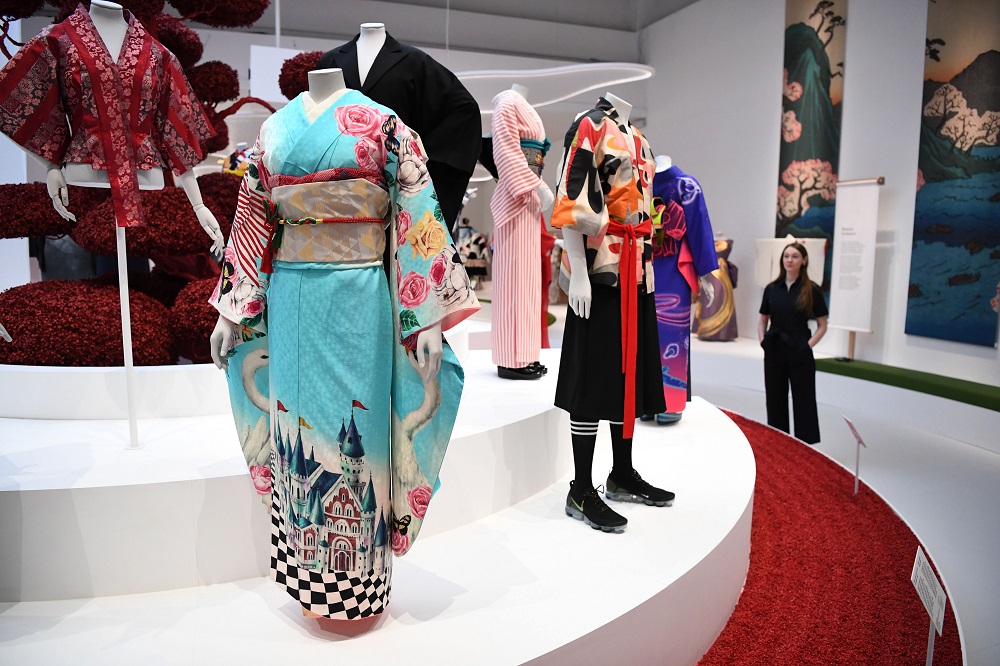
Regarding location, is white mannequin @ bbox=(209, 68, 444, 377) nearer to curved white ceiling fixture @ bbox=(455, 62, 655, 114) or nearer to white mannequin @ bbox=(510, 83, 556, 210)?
white mannequin @ bbox=(510, 83, 556, 210)

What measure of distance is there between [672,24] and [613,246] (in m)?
7.42

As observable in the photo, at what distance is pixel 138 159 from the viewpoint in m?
2.31

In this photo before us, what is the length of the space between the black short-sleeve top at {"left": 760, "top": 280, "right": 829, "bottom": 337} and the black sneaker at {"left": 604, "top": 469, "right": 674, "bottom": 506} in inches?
75.8

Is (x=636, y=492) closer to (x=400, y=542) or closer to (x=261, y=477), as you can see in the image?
(x=400, y=542)

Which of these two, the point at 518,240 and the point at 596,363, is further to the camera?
the point at 518,240

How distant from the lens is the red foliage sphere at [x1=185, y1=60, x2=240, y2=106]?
350 centimetres

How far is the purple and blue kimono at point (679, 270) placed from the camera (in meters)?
3.43

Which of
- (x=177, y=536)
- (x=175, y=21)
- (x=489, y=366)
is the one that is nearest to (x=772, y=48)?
(x=489, y=366)

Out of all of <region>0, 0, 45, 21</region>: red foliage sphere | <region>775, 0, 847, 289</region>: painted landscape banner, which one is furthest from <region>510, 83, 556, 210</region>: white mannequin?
<region>775, 0, 847, 289</region>: painted landscape banner

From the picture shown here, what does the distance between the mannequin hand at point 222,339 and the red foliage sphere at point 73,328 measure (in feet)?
4.24

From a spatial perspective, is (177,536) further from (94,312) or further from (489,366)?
(489,366)

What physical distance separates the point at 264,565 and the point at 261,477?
1.23 ft

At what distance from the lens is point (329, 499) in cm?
167

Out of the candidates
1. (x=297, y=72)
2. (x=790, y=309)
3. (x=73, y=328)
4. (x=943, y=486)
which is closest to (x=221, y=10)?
(x=297, y=72)
